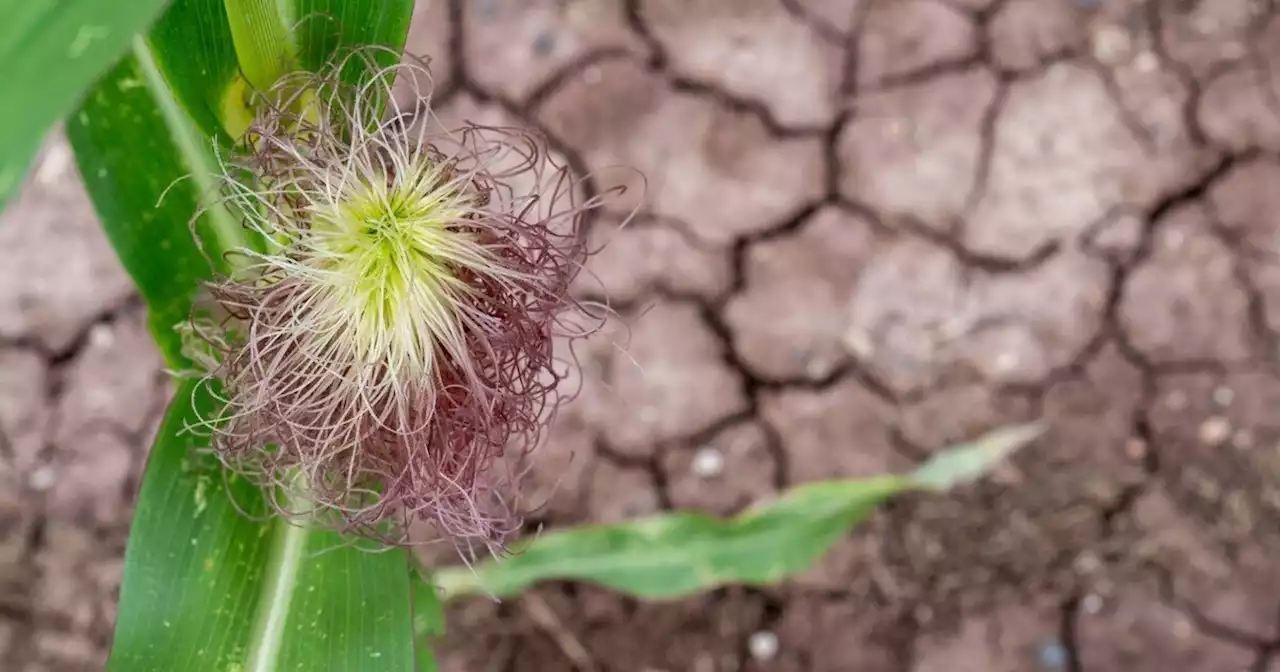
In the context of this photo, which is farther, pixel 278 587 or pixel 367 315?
pixel 278 587

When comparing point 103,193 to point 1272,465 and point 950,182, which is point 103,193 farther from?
point 1272,465

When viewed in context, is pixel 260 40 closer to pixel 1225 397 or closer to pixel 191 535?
pixel 191 535

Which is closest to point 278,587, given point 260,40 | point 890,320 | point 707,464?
point 260,40

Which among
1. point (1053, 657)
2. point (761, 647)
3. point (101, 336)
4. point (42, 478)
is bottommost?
point (1053, 657)

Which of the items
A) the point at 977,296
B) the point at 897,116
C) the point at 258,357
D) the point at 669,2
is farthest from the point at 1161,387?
the point at 258,357

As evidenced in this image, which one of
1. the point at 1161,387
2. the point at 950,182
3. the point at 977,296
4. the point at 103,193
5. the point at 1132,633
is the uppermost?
the point at 103,193

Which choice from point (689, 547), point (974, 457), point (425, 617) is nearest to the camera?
point (425, 617)

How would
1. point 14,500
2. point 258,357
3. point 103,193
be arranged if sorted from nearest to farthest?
point 258,357
point 103,193
point 14,500

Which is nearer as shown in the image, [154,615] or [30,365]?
[154,615]

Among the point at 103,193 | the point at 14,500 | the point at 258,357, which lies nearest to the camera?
the point at 258,357
